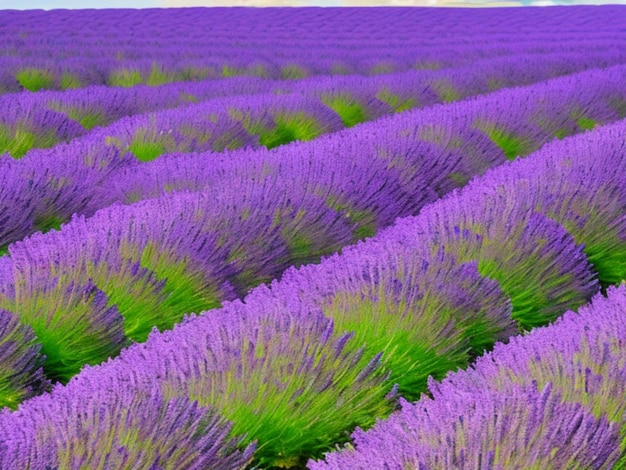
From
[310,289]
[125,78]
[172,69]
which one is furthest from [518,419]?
[172,69]

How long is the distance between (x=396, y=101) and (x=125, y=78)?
2.10 metres

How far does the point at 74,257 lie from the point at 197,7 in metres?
18.5

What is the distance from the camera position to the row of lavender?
188cm

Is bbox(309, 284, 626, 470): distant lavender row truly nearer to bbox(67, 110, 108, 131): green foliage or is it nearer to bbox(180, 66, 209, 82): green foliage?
bbox(67, 110, 108, 131): green foliage

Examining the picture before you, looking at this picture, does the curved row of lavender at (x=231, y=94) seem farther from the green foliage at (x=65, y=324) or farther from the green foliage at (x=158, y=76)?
the green foliage at (x=65, y=324)

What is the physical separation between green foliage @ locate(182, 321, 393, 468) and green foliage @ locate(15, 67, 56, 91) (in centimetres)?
450

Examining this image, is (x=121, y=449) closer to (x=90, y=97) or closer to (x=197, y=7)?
(x=90, y=97)

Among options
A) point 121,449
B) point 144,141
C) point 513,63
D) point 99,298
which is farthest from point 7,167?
point 513,63

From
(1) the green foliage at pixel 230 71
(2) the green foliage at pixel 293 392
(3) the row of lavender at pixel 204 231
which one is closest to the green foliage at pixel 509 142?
(3) the row of lavender at pixel 204 231

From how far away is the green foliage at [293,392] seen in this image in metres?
1.39

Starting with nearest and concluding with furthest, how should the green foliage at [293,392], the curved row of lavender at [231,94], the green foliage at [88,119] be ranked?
the green foliage at [293,392], the curved row of lavender at [231,94], the green foliage at [88,119]

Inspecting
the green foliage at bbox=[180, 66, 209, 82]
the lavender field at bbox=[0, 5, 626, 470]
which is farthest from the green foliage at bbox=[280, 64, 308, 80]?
the lavender field at bbox=[0, 5, 626, 470]

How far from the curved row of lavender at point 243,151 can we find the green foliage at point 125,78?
1.99m

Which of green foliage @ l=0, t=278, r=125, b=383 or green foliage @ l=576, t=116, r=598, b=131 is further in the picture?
green foliage @ l=576, t=116, r=598, b=131
